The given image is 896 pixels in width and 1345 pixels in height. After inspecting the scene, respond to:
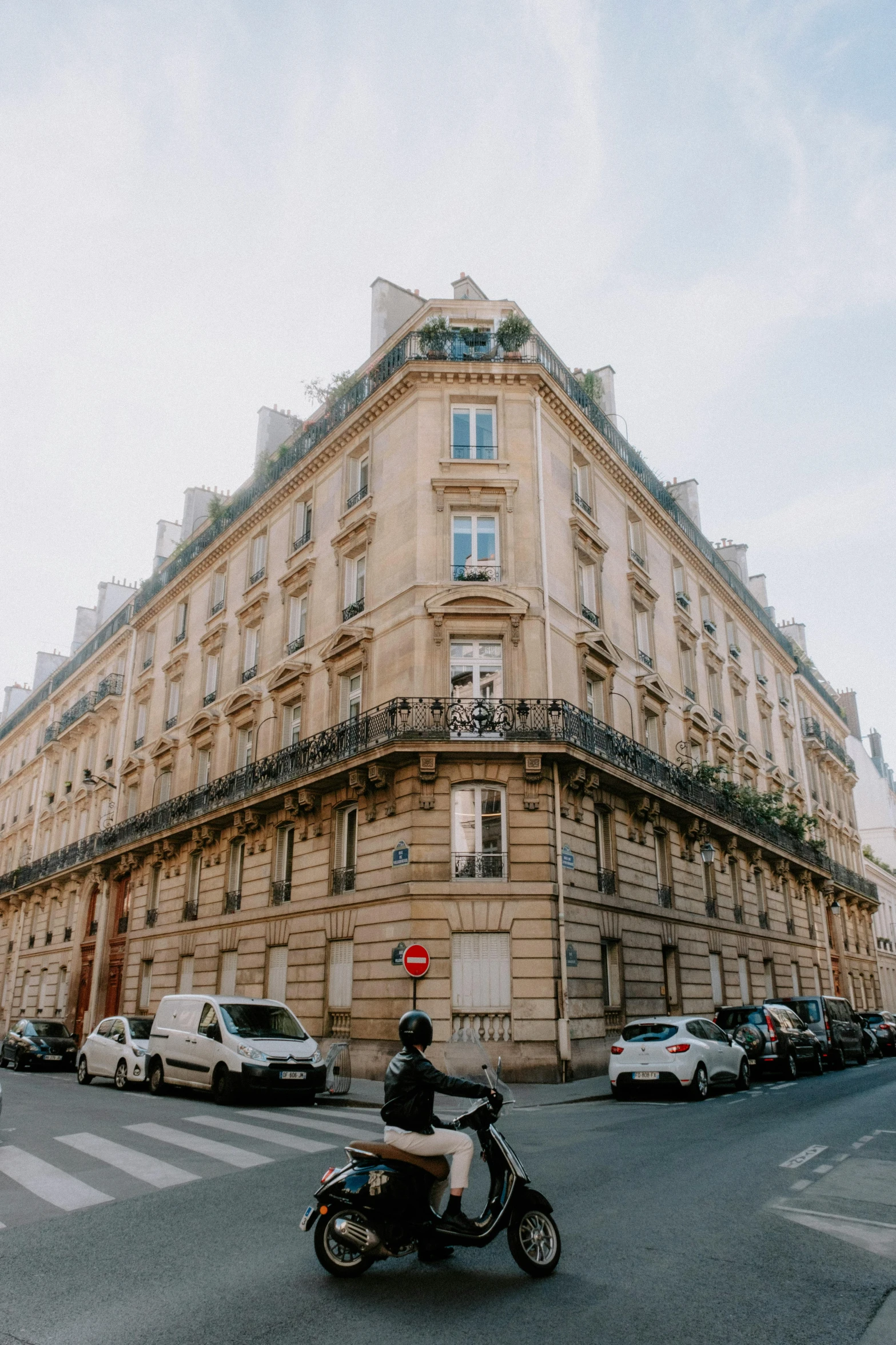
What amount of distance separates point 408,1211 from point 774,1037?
652 inches

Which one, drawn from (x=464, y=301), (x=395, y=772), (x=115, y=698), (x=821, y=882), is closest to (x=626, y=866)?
(x=395, y=772)

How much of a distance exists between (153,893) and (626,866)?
1629 centimetres

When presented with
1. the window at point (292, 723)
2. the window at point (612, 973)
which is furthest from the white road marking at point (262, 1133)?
the window at point (292, 723)

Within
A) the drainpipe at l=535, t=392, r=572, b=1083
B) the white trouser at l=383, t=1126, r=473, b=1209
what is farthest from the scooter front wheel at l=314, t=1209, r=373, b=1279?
the drainpipe at l=535, t=392, r=572, b=1083

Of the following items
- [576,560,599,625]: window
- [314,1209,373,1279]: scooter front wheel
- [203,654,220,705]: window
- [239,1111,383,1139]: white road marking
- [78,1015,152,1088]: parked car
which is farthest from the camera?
[203,654,220,705]: window

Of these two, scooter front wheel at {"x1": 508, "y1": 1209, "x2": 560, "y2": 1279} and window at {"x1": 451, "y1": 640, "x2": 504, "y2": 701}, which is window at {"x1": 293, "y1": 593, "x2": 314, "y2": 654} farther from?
scooter front wheel at {"x1": 508, "y1": 1209, "x2": 560, "y2": 1279}

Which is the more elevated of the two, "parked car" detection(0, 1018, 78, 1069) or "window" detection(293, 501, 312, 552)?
"window" detection(293, 501, 312, 552)

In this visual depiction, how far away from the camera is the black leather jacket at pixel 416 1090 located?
5254 millimetres

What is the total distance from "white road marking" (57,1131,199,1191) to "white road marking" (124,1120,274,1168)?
49 centimetres

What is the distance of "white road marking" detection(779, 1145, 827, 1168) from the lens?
8.50 metres

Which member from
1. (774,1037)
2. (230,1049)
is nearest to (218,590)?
(230,1049)

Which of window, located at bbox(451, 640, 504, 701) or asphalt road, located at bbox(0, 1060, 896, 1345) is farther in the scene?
window, located at bbox(451, 640, 504, 701)

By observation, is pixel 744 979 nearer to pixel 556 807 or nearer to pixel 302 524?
pixel 556 807

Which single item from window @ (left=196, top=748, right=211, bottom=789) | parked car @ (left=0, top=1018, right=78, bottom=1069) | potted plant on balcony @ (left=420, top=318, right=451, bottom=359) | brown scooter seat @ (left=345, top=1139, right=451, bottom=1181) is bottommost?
parked car @ (left=0, top=1018, right=78, bottom=1069)
